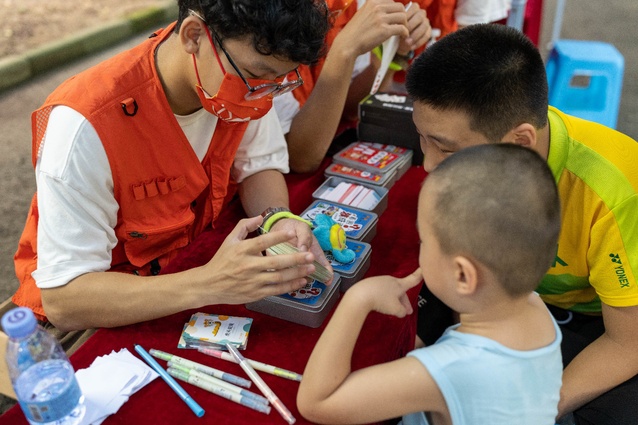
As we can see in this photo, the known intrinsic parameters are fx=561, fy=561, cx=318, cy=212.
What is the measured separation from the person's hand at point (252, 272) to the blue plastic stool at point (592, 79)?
119 inches

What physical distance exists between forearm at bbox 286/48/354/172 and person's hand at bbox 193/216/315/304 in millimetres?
678

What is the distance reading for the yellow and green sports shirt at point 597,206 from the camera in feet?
4.21

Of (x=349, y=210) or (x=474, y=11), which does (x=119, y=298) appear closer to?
(x=349, y=210)

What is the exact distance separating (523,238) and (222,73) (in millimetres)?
761

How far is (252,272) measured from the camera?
47.0 inches

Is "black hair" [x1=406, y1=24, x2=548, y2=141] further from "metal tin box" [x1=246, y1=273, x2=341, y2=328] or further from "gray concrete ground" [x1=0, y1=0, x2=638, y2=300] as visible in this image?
"gray concrete ground" [x1=0, y1=0, x2=638, y2=300]

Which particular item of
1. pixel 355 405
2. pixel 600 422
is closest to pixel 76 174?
pixel 355 405

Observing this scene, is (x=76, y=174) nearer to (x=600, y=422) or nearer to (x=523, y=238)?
(x=523, y=238)

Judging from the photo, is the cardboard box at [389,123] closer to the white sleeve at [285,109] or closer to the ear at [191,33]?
the white sleeve at [285,109]

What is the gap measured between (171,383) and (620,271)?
3.34ft

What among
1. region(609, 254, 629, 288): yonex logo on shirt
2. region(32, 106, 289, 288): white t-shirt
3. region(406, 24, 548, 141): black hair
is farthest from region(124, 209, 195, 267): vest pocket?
region(609, 254, 629, 288): yonex logo on shirt

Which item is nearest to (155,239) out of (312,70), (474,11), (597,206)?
(312,70)

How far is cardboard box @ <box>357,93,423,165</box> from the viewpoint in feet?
6.27

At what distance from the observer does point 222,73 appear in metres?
1.29
